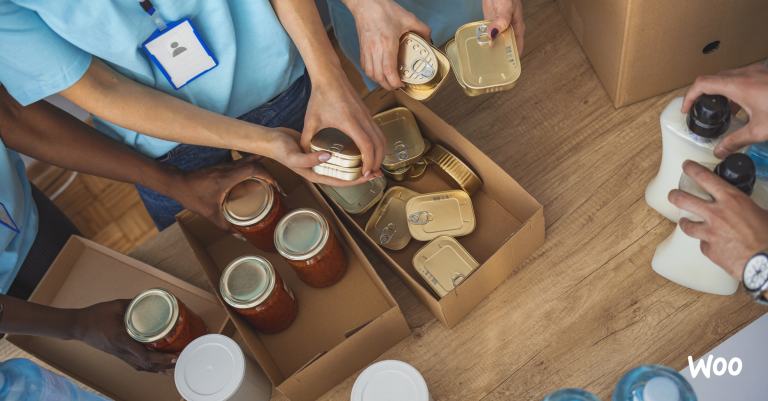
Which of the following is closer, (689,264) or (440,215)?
(689,264)

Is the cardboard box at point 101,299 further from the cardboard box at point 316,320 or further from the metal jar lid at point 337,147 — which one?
the metal jar lid at point 337,147

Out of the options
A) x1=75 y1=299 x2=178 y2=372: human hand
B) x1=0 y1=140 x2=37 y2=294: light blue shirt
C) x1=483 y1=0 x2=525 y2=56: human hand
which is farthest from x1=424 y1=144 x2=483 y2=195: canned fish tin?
x1=0 y1=140 x2=37 y2=294: light blue shirt

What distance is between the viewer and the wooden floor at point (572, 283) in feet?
3.39

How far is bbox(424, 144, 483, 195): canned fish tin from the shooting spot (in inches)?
45.9

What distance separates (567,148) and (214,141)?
623mm

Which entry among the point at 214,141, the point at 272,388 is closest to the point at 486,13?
the point at 214,141

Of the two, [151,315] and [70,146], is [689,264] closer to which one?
[151,315]

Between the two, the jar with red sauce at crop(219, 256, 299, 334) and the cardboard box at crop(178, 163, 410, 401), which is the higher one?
the jar with red sauce at crop(219, 256, 299, 334)

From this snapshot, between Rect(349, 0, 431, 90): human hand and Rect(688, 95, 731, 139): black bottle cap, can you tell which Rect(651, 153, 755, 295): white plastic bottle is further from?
Rect(349, 0, 431, 90): human hand

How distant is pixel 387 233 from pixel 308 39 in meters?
0.37

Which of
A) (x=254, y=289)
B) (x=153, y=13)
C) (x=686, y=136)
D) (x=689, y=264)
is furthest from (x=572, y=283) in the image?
(x=153, y=13)

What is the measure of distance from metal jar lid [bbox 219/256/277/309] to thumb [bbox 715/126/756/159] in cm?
68

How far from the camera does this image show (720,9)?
42.2 inches

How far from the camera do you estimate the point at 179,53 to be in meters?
1.10
